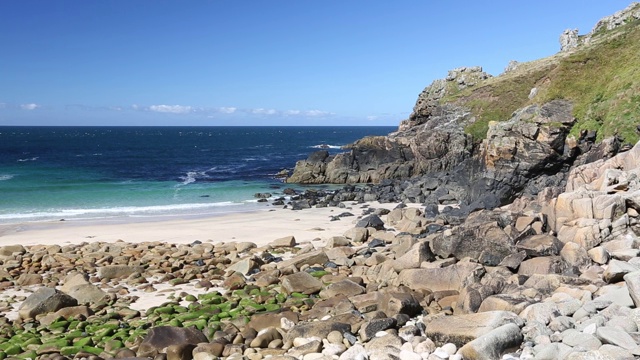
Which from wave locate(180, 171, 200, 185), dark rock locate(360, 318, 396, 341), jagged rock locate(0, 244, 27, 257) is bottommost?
wave locate(180, 171, 200, 185)

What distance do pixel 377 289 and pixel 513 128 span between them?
22.9 meters

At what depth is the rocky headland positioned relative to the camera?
10.8 metres

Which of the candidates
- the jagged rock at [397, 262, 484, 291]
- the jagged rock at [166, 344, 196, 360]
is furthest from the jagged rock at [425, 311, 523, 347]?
the jagged rock at [166, 344, 196, 360]

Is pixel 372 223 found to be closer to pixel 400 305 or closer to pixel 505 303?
pixel 400 305

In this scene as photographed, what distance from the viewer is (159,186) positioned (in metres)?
50.4

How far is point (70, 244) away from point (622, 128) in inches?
1250

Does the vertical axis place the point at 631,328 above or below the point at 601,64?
below

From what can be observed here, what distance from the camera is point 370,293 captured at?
49.6 ft

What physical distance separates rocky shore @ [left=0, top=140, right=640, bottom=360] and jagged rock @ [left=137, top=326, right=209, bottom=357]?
0.12 feet

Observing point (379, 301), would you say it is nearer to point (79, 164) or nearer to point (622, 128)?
point (622, 128)

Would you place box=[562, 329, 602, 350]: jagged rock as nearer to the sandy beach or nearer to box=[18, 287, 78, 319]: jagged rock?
box=[18, 287, 78, 319]: jagged rock

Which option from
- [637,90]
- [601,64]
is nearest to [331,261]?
[637,90]

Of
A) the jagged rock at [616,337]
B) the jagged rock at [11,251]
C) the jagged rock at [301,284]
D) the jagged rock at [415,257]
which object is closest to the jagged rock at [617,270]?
the jagged rock at [616,337]

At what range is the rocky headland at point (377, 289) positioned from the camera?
10797mm
